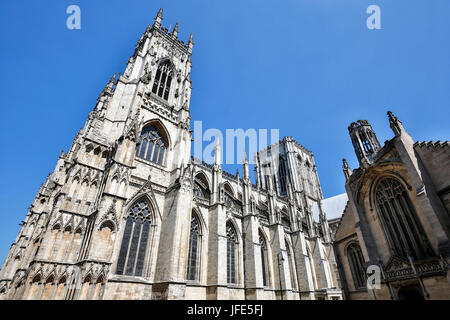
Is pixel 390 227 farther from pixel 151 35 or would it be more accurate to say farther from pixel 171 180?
pixel 151 35

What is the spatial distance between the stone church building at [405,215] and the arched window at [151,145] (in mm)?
14198

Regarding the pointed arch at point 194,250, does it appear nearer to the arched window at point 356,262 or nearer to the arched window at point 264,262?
the arched window at point 264,262

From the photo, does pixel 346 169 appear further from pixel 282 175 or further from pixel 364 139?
pixel 282 175

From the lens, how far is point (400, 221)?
38.0 feet

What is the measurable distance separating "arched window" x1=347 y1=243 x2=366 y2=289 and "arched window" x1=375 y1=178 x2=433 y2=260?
507 centimetres

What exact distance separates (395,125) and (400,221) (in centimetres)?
529

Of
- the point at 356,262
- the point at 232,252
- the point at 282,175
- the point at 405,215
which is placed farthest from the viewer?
the point at 282,175

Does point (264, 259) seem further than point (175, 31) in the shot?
No

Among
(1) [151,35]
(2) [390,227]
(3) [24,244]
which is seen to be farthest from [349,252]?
(1) [151,35]

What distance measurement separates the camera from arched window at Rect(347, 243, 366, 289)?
16047 millimetres

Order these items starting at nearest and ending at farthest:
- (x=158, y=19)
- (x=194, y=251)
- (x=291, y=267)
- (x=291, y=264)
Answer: (x=194, y=251), (x=291, y=267), (x=291, y=264), (x=158, y=19)

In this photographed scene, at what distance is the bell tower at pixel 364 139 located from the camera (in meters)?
15.8

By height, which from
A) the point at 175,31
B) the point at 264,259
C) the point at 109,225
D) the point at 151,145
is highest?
the point at 175,31

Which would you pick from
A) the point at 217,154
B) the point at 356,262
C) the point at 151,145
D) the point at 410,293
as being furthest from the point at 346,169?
the point at 151,145
